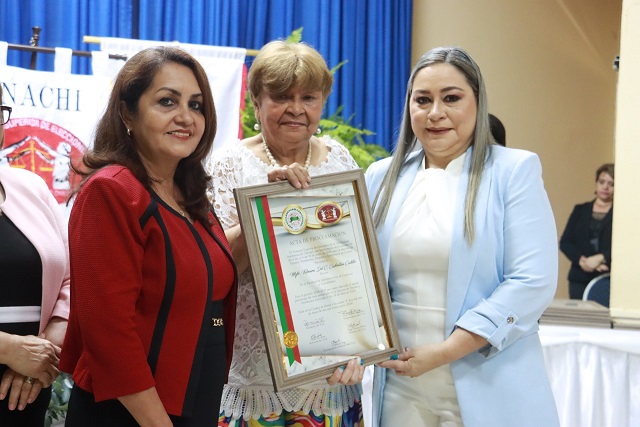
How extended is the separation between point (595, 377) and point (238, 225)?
1.69 metres

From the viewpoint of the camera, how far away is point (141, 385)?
1.67 metres

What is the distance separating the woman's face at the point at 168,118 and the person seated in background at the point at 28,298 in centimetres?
44

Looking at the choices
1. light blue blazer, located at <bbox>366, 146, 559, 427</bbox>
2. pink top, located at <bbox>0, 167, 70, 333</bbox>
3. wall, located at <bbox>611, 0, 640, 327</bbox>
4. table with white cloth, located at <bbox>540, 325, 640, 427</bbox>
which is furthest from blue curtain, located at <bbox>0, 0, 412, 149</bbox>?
light blue blazer, located at <bbox>366, 146, 559, 427</bbox>

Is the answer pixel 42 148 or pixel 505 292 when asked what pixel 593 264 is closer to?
pixel 42 148

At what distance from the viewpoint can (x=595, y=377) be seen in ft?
10.3

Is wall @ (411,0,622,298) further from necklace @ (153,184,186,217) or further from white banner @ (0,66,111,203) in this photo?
necklace @ (153,184,186,217)

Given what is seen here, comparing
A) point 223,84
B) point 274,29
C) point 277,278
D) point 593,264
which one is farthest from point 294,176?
point 274,29

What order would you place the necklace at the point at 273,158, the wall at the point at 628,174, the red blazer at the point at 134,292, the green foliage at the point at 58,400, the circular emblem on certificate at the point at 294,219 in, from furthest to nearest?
the wall at the point at 628,174
the green foliage at the point at 58,400
the necklace at the point at 273,158
the circular emblem on certificate at the point at 294,219
the red blazer at the point at 134,292

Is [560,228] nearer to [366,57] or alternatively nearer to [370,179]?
[366,57]

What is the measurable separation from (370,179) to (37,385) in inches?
43.8

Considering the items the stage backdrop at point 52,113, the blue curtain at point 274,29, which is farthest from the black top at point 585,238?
the stage backdrop at point 52,113

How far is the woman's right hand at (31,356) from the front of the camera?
6.39 ft

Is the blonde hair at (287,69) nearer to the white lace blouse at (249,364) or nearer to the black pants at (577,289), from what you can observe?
the white lace blouse at (249,364)

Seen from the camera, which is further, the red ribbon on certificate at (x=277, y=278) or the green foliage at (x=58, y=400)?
the green foliage at (x=58, y=400)
